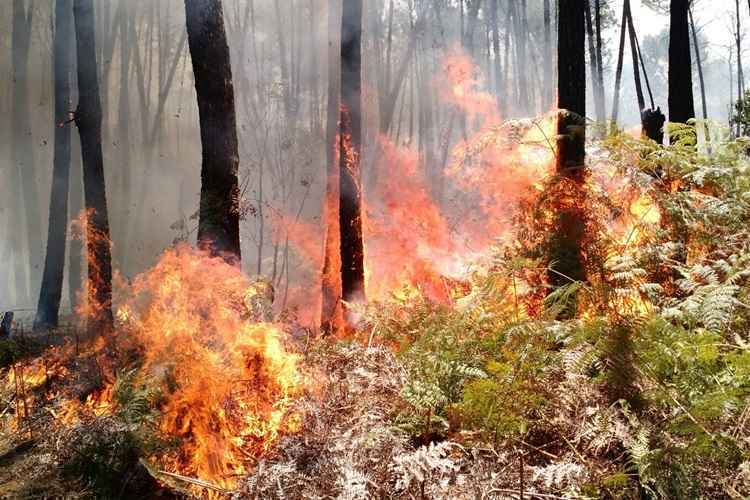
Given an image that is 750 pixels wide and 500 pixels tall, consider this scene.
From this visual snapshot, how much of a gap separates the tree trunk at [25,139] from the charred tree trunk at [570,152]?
29264 millimetres

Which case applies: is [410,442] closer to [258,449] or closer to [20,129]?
[258,449]

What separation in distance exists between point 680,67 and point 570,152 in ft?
16.3

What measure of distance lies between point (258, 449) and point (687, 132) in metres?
5.23

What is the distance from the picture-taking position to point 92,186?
10086 millimetres

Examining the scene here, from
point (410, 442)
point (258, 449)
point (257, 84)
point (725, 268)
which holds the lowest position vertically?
point (258, 449)

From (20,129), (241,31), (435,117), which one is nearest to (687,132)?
(435,117)

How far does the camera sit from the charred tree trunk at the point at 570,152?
14.7 ft

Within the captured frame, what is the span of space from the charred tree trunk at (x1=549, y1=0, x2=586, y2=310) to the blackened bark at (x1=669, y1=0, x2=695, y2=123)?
12.8 ft

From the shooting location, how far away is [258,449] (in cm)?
366

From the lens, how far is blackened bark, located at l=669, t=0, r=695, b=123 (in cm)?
819

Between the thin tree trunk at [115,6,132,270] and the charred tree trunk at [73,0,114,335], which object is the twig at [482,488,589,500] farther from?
the thin tree trunk at [115,6,132,270]

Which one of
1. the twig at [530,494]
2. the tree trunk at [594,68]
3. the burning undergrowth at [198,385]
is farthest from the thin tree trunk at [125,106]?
the twig at [530,494]

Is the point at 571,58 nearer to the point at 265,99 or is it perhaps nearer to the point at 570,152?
the point at 570,152

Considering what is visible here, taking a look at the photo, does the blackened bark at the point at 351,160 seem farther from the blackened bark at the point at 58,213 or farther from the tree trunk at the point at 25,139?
the tree trunk at the point at 25,139
